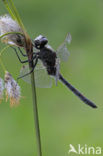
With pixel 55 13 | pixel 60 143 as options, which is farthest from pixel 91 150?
pixel 55 13

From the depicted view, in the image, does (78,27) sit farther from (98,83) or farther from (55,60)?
(55,60)

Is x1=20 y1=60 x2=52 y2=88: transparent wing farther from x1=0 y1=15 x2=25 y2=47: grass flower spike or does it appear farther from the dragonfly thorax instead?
x1=0 y1=15 x2=25 y2=47: grass flower spike

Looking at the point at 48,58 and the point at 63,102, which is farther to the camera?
the point at 63,102

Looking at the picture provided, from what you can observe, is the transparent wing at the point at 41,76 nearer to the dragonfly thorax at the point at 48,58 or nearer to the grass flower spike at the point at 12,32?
the dragonfly thorax at the point at 48,58

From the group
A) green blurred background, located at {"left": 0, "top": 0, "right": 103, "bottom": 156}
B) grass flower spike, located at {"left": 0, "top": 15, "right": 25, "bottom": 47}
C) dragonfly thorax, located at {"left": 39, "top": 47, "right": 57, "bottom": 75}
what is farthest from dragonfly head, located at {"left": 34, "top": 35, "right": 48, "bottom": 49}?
green blurred background, located at {"left": 0, "top": 0, "right": 103, "bottom": 156}

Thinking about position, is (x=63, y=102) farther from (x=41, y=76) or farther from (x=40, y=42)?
(x=40, y=42)
